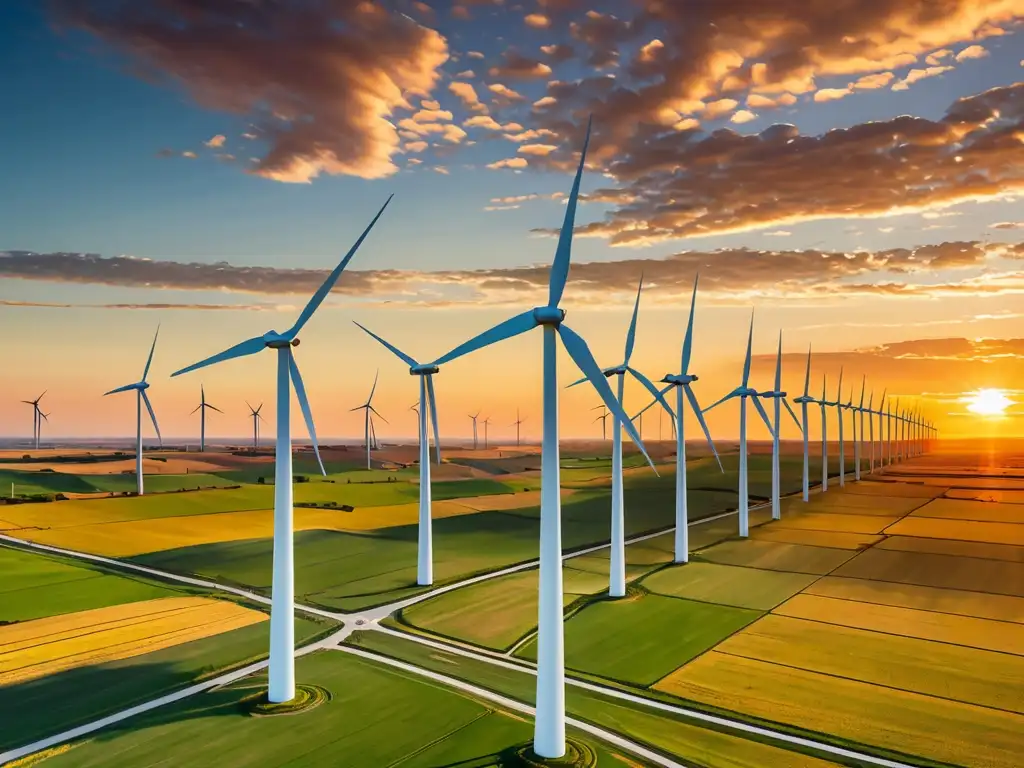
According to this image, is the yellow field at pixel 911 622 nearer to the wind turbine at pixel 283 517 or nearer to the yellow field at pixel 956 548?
the yellow field at pixel 956 548

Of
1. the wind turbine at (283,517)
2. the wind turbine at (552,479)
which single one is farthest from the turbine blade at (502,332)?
the wind turbine at (283,517)

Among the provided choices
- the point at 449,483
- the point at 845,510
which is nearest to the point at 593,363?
the point at 845,510

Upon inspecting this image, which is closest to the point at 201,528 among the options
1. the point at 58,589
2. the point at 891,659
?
the point at 58,589

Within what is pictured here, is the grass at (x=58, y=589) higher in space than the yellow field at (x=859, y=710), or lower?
lower

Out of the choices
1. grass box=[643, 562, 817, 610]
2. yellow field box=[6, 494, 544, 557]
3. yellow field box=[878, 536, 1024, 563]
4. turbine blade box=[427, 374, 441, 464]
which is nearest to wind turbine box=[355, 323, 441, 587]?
turbine blade box=[427, 374, 441, 464]

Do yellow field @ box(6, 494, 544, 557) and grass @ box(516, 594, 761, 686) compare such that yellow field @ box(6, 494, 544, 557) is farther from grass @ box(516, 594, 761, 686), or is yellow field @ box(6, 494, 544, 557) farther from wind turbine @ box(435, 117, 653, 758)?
wind turbine @ box(435, 117, 653, 758)

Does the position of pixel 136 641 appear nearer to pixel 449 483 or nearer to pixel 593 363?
pixel 593 363
